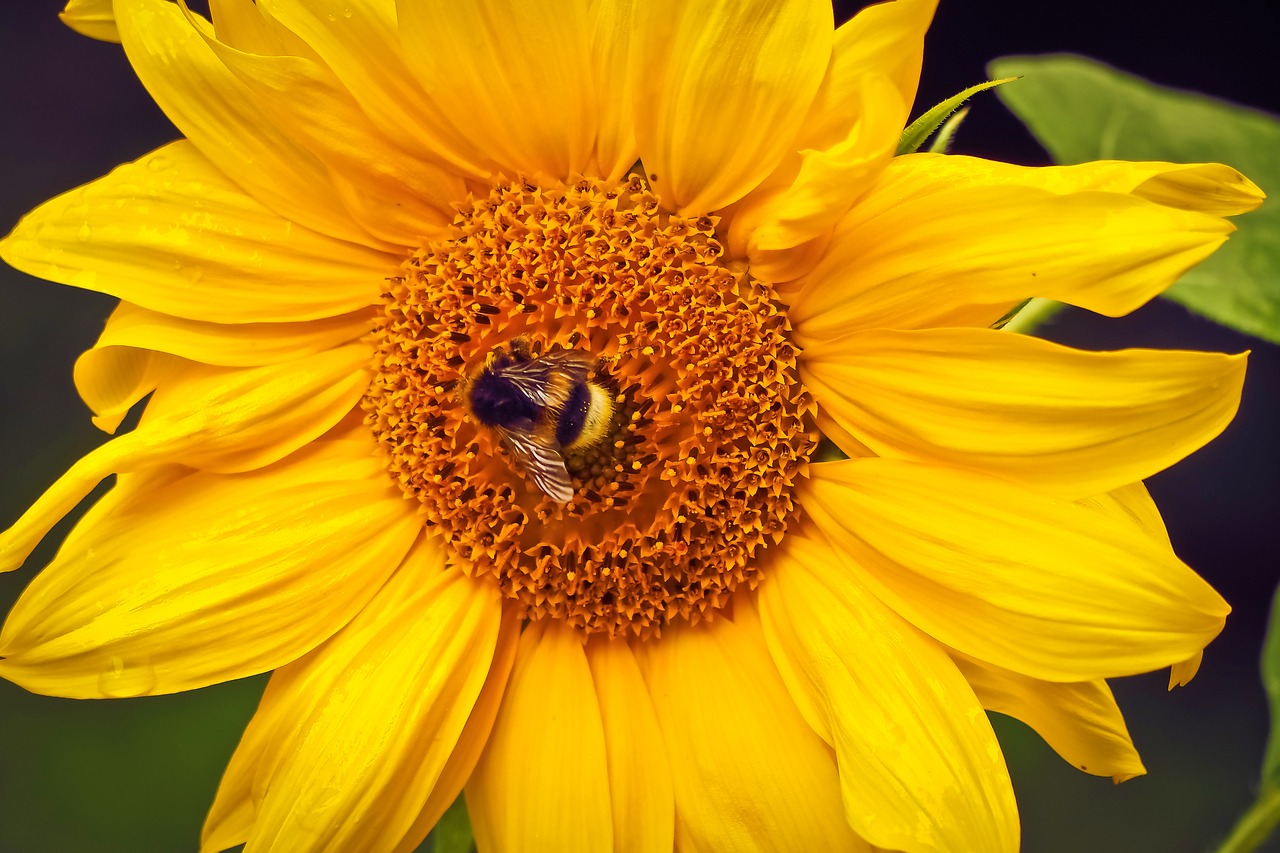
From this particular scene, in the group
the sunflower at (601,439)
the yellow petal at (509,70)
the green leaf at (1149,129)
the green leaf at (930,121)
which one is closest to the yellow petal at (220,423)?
the sunflower at (601,439)

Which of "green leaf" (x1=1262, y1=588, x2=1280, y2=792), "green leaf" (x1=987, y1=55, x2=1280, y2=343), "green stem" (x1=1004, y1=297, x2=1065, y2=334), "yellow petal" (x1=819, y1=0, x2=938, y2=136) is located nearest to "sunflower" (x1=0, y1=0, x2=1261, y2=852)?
"yellow petal" (x1=819, y1=0, x2=938, y2=136)

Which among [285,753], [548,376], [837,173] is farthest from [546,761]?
[837,173]

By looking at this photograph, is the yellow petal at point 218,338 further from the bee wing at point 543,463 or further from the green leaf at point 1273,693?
the green leaf at point 1273,693

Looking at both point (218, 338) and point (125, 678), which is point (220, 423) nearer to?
point (218, 338)

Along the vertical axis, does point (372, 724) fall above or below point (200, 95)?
below

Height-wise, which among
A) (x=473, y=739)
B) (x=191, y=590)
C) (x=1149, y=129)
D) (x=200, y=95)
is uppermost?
(x=1149, y=129)

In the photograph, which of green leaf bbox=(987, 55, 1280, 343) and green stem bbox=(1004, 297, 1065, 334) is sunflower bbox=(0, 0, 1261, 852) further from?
green leaf bbox=(987, 55, 1280, 343)
